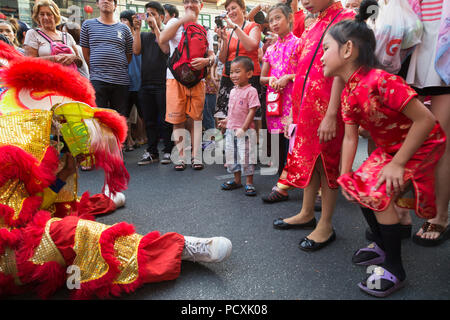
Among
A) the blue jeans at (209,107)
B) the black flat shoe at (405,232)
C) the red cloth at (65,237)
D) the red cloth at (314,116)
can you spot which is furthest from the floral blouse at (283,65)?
the blue jeans at (209,107)

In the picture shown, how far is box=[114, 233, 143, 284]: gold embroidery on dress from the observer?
102cm

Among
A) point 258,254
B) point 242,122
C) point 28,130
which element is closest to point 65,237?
point 28,130

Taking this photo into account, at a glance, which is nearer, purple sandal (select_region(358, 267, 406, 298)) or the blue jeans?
purple sandal (select_region(358, 267, 406, 298))

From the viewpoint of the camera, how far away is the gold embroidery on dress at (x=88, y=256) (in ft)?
3.29

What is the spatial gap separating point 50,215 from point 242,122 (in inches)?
57.1

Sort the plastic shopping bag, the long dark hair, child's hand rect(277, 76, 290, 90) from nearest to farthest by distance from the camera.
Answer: the long dark hair < the plastic shopping bag < child's hand rect(277, 76, 290, 90)

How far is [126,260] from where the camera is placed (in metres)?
1.03

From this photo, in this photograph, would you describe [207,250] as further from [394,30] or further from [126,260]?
[394,30]

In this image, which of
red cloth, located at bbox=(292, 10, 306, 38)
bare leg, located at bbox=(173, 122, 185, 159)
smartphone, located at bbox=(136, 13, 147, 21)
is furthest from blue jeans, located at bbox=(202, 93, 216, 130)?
Result: red cloth, located at bbox=(292, 10, 306, 38)

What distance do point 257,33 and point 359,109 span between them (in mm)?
1730

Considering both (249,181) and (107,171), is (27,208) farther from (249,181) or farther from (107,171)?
(249,181)

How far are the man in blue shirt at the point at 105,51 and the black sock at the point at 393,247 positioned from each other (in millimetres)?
2673

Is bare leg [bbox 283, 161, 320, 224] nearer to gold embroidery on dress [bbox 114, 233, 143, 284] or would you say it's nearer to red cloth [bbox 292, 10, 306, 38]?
gold embroidery on dress [bbox 114, 233, 143, 284]

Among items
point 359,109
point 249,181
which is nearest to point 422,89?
point 359,109
